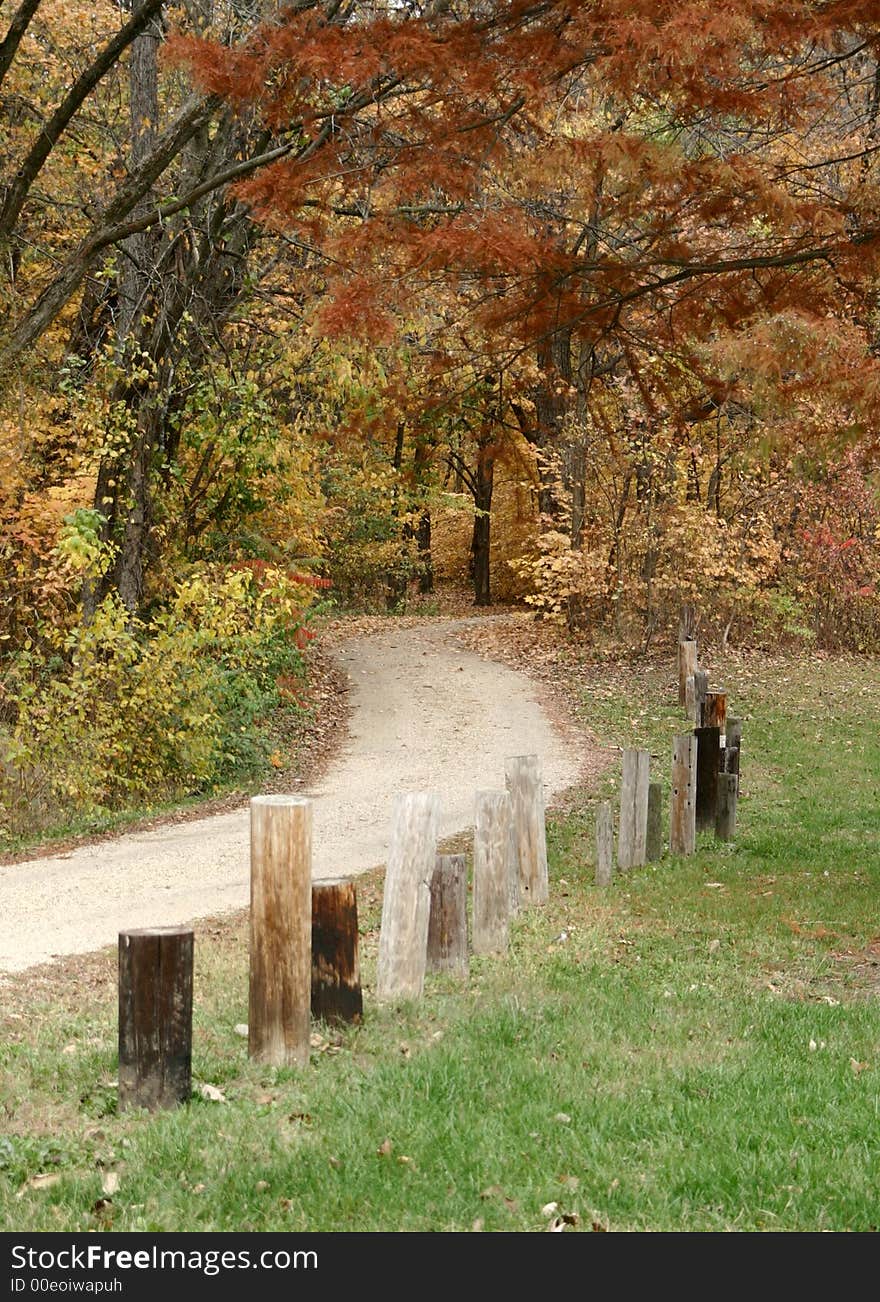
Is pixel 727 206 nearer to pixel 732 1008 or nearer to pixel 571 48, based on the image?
pixel 571 48

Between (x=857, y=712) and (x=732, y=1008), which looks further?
(x=857, y=712)

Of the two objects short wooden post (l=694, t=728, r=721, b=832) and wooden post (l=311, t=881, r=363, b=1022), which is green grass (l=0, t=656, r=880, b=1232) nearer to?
wooden post (l=311, t=881, r=363, b=1022)

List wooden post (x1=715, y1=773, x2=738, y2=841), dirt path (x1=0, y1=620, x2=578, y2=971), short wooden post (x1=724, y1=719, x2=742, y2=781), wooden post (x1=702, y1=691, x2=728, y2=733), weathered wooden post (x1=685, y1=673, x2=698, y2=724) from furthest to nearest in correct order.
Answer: weathered wooden post (x1=685, y1=673, x2=698, y2=724), wooden post (x1=702, y1=691, x2=728, y2=733), short wooden post (x1=724, y1=719, x2=742, y2=781), wooden post (x1=715, y1=773, x2=738, y2=841), dirt path (x1=0, y1=620, x2=578, y2=971)

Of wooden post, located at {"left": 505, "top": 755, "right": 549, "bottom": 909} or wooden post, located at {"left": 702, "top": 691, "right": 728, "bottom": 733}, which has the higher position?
wooden post, located at {"left": 702, "top": 691, "right": 728, "bottom": 733}

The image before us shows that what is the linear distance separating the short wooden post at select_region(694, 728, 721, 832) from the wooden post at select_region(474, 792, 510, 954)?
173 inches

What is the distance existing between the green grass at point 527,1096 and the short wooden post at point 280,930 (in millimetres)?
143

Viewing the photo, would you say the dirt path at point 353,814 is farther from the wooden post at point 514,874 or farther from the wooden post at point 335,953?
the wooden post at point 335,953

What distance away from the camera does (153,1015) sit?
488 centimetres

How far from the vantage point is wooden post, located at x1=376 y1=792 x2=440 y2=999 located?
20.2 feet

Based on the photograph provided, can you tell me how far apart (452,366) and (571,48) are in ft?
7.54

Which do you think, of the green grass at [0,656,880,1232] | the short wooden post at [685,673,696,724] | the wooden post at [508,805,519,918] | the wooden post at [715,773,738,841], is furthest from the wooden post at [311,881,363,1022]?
the short wooden post at [685,673,696,724]

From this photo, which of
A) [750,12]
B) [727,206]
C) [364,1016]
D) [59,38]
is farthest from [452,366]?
[59,38]

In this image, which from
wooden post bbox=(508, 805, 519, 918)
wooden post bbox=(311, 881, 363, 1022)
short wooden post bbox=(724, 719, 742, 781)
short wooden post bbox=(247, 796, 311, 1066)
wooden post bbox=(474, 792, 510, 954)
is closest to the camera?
short wooden post bbox=(247, 796, 311, 1066)

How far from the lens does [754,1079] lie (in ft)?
16.9
